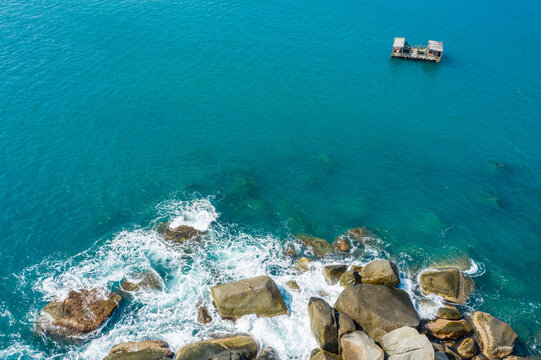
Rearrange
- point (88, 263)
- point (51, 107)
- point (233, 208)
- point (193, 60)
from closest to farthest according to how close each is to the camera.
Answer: point (88, 263), point (233, 208), point (51, 107), point (193, 60)

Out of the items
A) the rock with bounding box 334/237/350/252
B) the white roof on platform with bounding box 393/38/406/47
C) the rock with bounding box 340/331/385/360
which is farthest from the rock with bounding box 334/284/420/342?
the white roof on platform with bounding box 393/38/406/47

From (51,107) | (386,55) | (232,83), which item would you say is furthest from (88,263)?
(386,55)

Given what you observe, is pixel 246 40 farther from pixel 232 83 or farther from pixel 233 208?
pixel 233 208

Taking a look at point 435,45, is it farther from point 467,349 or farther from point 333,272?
point 467,349

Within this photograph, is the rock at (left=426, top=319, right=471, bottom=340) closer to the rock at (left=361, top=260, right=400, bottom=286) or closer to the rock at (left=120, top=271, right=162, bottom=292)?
the rock at (left=361, top=260, right=400, bottom=286)

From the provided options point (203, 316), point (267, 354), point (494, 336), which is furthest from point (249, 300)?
point (494, 336)

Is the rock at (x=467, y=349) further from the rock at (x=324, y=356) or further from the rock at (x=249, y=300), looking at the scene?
the rock at (x=249, y=300)
